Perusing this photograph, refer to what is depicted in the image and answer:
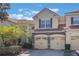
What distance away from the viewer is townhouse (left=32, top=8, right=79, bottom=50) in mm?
21509

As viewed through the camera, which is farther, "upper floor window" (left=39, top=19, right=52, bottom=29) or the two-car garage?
"upper floor window" (left=39, top=19, right=52, bottom=29)

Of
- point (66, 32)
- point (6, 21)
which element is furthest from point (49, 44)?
point (6, 21)

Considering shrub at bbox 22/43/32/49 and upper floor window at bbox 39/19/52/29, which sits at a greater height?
upper floor window at bbox 39/19/52/29

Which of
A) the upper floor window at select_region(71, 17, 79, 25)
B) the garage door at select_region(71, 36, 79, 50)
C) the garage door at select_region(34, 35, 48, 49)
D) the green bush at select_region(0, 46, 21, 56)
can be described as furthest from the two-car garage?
the green bush at select_region(0, 46, 21, 56)

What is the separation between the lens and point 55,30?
74.2 ft

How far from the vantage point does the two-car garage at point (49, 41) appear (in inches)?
847

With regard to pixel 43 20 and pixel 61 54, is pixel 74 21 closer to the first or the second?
pixel 43 20

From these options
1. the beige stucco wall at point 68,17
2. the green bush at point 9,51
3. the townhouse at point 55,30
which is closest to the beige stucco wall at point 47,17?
the townhouse at point 55,30

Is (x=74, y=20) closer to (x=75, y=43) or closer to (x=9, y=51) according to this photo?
(x=75, y=43)

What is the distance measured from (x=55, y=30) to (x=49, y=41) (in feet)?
3.67

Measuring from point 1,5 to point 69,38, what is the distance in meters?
6.03

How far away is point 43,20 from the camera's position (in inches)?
912

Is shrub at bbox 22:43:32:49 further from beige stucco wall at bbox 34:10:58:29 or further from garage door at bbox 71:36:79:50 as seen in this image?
garage door at bbox 71:36:79:50

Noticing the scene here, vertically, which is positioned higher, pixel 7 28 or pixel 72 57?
pixel 7 28
